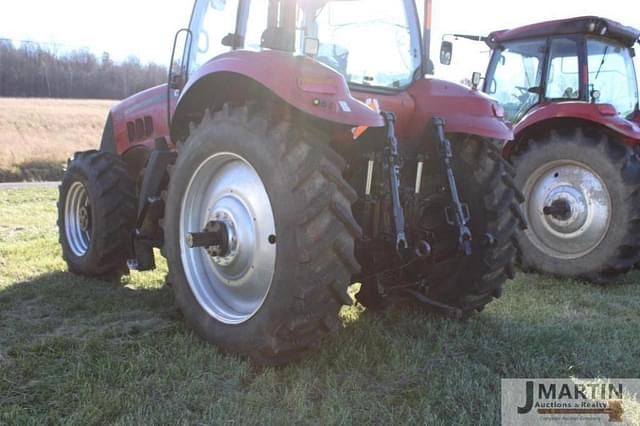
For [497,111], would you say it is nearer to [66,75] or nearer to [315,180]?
[315,180]

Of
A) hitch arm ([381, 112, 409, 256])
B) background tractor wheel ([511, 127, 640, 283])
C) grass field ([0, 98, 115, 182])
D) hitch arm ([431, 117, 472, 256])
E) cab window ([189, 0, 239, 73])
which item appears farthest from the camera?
grass field ([0, 98, 115, 182])

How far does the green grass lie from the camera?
2.35 m

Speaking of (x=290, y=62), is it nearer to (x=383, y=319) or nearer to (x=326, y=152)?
(x=326, y=152)

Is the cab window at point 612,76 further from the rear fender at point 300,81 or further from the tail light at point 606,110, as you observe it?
the rear fender at point 300,81

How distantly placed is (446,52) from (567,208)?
2.15 metres

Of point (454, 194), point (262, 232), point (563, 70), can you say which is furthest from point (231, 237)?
point (563, 70)

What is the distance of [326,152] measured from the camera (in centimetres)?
267

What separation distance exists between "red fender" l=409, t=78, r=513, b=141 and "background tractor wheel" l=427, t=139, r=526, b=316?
0.17 metres

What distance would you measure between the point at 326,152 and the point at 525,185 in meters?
3.49

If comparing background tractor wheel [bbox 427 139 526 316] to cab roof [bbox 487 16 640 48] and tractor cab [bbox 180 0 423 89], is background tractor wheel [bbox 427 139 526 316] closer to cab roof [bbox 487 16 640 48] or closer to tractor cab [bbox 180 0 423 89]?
tractor cab [bbox 180 0 423 89]

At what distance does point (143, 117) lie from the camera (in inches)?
183

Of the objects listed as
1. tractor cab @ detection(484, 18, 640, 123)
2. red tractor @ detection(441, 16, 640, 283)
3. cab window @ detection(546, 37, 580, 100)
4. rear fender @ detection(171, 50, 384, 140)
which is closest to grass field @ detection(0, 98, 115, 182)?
tractor cab @ detection(484, 18, 640, 123)

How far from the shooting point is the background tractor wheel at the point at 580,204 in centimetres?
498

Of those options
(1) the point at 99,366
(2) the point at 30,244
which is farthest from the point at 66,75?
(1) the point at 99,366
